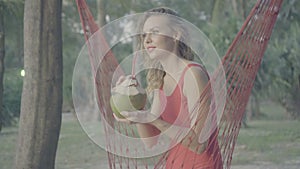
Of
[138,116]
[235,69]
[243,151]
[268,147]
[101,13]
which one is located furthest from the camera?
[101,13]

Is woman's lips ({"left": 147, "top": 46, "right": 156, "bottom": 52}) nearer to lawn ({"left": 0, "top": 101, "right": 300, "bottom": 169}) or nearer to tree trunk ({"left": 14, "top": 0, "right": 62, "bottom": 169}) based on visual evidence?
tree trunk ({"left": 14, "top": 0, "right": 62, "bottom": 169})

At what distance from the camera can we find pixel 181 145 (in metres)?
2.18

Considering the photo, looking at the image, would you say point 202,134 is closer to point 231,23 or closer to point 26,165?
point 26,165

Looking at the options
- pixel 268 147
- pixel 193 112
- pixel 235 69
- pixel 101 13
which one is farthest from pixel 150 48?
pixel 101 13

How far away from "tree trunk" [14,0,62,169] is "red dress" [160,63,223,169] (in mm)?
2427

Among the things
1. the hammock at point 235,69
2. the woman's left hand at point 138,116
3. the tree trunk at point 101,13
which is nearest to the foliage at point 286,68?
the tree trunk at point 101,13

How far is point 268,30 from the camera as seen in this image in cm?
290

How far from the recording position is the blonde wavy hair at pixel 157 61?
2.27 m

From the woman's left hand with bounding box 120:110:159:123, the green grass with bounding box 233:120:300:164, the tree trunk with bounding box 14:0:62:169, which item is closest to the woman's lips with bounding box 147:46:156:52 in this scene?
the woman's left hand with bounding box 120:110:159:123

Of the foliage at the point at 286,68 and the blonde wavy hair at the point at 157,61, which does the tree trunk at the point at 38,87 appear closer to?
the blonde wavy hair at the point at 157,61

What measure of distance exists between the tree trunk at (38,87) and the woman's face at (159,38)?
2.38 metres

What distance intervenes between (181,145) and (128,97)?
281 millimetres

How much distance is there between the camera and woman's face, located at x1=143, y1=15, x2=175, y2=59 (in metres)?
2.26

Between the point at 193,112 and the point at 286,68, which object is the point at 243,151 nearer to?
the point at 286,68
